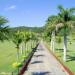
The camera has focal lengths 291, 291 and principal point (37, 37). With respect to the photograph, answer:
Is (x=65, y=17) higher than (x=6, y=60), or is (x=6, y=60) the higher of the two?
(x=65, y=17)

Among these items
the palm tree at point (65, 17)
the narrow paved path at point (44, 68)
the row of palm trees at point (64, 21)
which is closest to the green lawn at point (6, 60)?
the narrow paved path at point (44, 68)

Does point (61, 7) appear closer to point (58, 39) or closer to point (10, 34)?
point (10, 34)

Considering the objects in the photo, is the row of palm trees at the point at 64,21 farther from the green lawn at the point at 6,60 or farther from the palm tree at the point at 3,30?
the palm tree at the point at 3,30

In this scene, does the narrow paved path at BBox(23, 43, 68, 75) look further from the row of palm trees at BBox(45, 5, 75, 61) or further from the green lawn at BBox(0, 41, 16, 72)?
the row of palm trees at BBox(45, 5, 75, 61)

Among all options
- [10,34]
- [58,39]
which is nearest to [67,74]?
[10,34]

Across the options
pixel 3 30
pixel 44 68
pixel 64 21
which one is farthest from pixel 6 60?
pixel 3 30

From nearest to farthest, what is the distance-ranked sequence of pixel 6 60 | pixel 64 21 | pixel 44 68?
1. pixel 44 68
2. pixel 64 21
3. pixel 6 60

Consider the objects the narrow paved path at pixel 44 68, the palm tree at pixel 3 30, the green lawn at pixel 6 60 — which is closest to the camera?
the palm tree at pixel 3 30

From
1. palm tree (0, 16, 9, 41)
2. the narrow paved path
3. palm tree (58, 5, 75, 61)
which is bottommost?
the narrow paved path

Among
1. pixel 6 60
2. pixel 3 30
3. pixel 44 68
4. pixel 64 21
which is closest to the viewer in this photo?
pixel 3 30

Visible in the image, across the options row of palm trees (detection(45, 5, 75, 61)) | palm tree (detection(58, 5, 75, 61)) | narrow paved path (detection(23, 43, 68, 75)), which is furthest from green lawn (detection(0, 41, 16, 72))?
palm tree (detection(58, 5, 75, 61))

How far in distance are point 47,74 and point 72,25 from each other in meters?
13.0

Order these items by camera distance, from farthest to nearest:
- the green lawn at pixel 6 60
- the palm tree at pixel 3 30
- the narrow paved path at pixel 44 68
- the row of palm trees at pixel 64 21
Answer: the row of palm trees at pixel 64 21 < the green lawn at pixel 6 60 < the narrow paved path at pixel 44 68 < the palm tree at pixel 3 30

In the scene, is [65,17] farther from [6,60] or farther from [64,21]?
[6,60]
